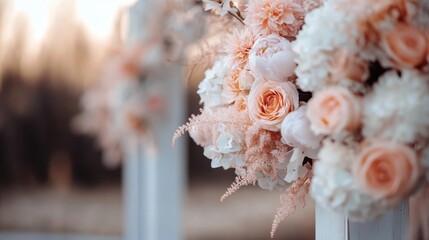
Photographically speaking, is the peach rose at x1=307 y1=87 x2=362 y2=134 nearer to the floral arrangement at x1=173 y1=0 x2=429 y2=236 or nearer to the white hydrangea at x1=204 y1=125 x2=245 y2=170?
the floral arrangement at x1=173 y1=0 x2=429 y2=236

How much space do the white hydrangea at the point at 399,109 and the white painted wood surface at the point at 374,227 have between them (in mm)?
259

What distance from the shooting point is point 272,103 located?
855mm

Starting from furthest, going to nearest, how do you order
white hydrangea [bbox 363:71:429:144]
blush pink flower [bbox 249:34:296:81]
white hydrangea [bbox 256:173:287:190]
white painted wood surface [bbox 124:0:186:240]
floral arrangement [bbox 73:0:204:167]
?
white painted wood surface [bbox 124:0:186:240], floral arrangement [bbox 73:0:204:167], white hydrangea [bbox 256:173:287:190], blush pink flower [bbox 249:34:296:81], white hydrangea [bbox 363:71:429:144]

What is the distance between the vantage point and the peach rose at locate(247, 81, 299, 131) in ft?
2.77

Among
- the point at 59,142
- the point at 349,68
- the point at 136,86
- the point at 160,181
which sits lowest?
the point at 349,68

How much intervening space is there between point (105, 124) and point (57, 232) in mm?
518

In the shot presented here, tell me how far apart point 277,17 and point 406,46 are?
0.69 feet

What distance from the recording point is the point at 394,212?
3.10 feet

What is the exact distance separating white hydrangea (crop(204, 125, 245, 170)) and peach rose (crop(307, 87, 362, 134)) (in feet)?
0.61

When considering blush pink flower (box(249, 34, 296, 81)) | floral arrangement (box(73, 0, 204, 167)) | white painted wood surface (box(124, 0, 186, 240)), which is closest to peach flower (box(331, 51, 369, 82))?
blush pink flower (box(249, 34, 296, 81))

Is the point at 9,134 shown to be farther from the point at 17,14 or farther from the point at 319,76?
the point at 319,76

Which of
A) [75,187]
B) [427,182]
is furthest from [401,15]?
[75,187]

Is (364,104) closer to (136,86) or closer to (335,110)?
(335,110)

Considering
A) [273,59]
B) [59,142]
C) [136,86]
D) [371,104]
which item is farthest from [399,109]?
[59,142]
